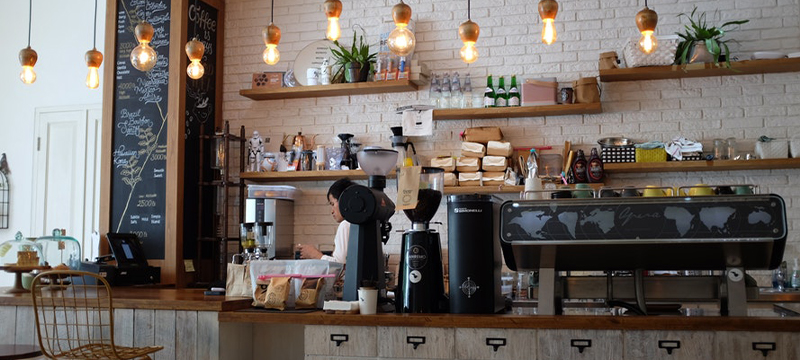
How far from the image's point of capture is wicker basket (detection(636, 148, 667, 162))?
229 inches

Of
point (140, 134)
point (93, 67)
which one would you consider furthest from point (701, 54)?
point (140, 134)

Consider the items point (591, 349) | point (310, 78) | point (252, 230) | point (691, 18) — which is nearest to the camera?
point (591, 349)

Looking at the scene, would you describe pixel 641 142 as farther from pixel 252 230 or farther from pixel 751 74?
pixel 252 230

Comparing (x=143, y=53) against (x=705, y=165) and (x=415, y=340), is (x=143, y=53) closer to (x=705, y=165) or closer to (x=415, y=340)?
(x=415, y=340)

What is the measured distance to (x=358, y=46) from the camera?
6746 mm

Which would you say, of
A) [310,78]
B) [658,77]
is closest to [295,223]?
[310,78]

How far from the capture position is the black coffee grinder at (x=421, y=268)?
132 inches

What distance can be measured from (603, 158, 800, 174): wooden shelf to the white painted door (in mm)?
4516

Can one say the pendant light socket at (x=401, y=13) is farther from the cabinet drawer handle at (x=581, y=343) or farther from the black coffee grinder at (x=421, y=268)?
the cabinet drawer handle at (x=581, y=343)

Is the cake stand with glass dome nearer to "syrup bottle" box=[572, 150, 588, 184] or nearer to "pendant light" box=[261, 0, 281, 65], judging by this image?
"pendant light" box=[261, 0, 281, 65]

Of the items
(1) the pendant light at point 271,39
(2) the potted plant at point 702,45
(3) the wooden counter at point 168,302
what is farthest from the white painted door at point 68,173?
(2) the potted plant at point 702,45

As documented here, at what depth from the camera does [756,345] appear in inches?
113

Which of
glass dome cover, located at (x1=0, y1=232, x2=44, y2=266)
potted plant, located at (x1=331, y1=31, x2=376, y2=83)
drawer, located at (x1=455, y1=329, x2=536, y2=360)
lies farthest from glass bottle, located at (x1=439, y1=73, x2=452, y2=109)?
drawer, located at (x1=455, y1=329, x2=536, y2=360)

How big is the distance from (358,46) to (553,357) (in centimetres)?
419
